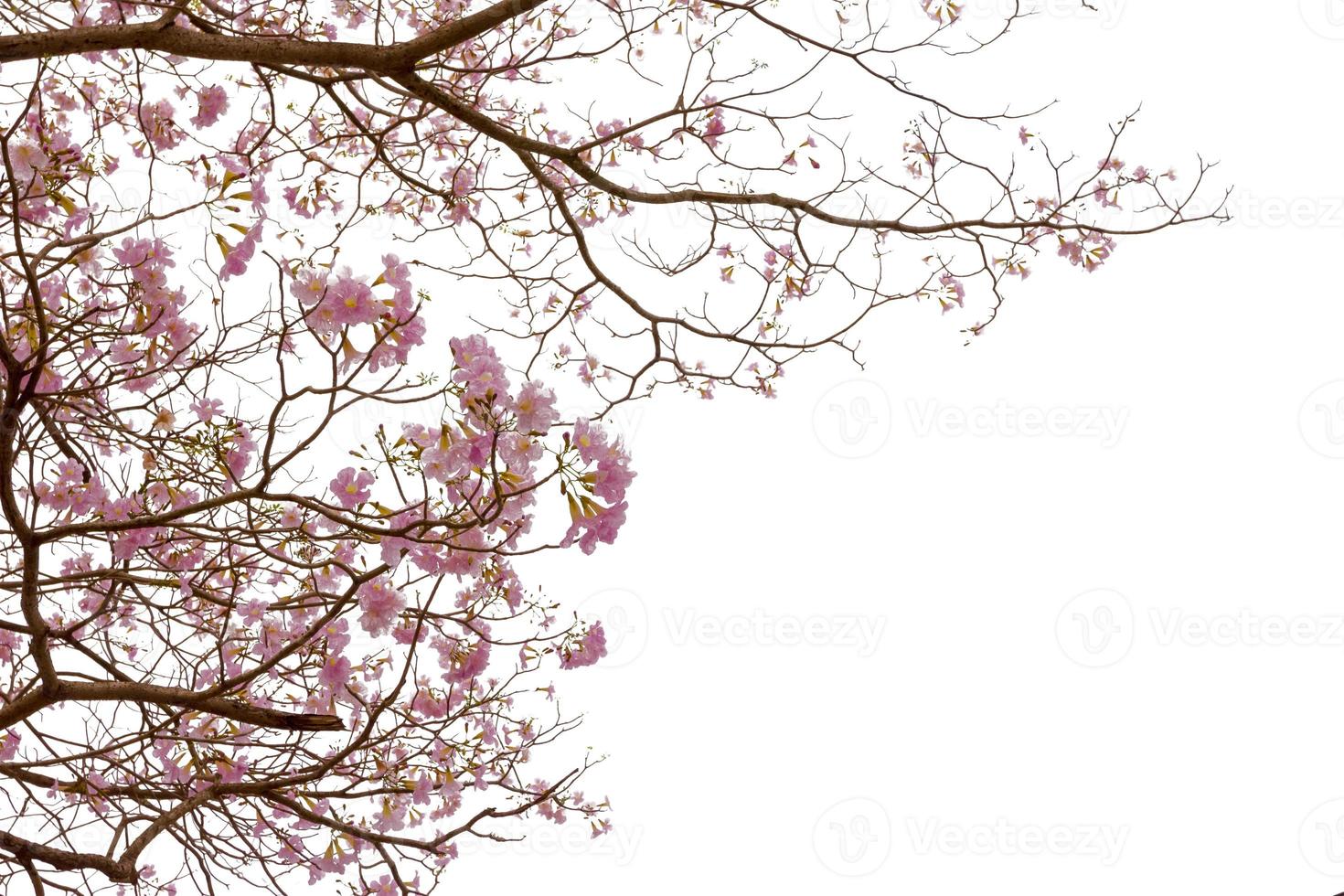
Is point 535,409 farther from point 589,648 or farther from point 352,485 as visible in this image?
point 589,648

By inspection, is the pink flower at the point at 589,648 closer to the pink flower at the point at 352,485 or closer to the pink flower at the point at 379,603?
the pink flower at the point at 379,603

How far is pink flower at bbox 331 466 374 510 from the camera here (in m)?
2.33

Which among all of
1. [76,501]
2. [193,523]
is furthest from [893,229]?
[76,501]

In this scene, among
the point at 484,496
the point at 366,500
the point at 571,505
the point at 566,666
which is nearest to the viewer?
the point at 571,505

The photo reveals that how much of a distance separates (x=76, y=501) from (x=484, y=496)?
68.5 inches

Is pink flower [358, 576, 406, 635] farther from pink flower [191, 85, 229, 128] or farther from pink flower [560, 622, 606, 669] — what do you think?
pink flower [191, 85, 229, 128]

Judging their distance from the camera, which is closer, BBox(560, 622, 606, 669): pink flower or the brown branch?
the brown branch

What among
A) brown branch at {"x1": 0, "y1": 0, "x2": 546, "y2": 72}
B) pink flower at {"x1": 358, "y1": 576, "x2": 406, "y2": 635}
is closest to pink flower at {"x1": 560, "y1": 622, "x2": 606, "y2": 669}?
pink flower at {"x1": 358, "y1": 576, "x2": 406, "y2": 635}

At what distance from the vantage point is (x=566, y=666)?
114 inches

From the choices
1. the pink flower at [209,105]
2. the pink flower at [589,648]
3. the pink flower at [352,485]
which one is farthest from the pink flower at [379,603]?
the pink flower at [209,105]

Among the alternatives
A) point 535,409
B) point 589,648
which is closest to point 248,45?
point 535,409

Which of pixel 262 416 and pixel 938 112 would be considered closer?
pixel 262 416

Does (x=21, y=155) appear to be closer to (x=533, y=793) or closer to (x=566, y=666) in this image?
(x=566, y=666)

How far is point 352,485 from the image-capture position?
234 cm
